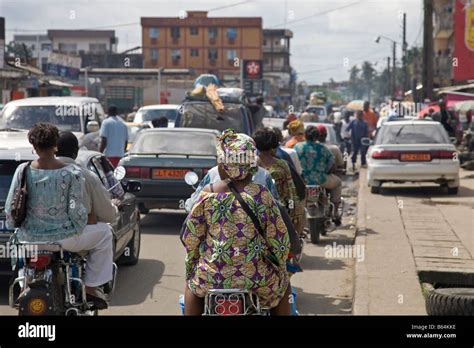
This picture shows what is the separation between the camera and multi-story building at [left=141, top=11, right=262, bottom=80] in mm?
103812

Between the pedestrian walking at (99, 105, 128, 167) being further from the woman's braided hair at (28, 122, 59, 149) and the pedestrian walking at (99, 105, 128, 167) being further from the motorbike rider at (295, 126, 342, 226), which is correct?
the woman's braided hair at (28, 122, 59, 149)

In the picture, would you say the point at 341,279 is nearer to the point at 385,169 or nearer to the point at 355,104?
the point at 385,169

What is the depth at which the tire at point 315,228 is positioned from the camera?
540 inches

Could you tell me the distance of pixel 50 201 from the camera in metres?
7.20

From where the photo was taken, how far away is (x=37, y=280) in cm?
682

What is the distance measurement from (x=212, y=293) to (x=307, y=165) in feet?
25.0

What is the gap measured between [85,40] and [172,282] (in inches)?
4304

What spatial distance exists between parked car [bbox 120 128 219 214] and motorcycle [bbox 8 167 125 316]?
7.23 m

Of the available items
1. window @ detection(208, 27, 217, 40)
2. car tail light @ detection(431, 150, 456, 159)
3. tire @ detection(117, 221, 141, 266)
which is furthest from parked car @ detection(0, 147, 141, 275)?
window @ detection(208, 27, 217, 40)

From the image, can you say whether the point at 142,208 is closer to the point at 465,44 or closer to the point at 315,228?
the point at 315,228

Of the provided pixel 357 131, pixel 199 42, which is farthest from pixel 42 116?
pixel 199 42

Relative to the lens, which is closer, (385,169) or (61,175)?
(61,175)

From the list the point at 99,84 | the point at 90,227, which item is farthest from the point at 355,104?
the point at 90,227

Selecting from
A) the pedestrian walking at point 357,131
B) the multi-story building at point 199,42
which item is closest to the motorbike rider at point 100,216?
the pedestrian walking at point 357,131
